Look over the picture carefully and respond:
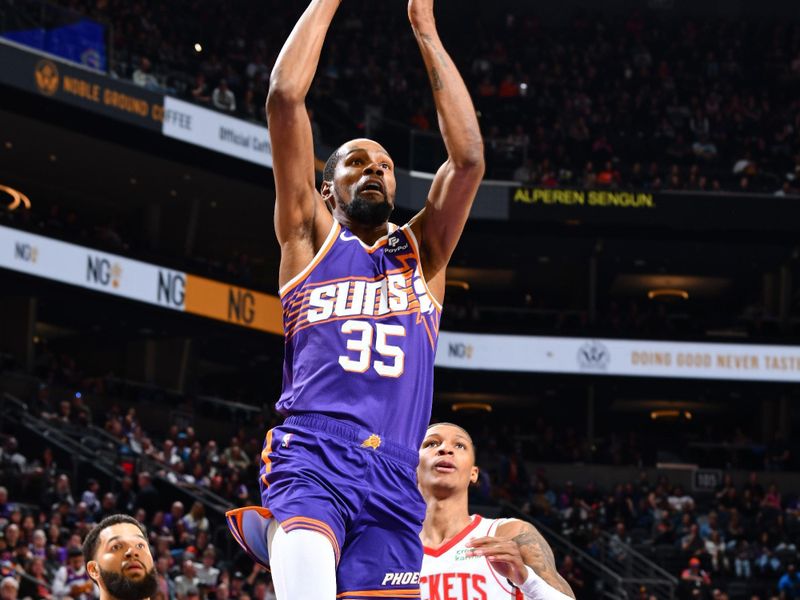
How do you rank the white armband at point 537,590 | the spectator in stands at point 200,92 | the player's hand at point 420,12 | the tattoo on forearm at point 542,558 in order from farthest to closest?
the spectator in stands at point 200,92, the tattoo on forearm at point 542,558, the white armband at point 537,590, the player's hand at point 420,12

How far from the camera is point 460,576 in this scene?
6.59 m

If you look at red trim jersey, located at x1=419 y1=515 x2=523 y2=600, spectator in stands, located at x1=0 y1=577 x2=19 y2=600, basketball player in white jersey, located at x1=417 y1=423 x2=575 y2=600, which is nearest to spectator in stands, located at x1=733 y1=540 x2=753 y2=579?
spectator in stands, located at x1=0 y1=577 x2=19 y2=600

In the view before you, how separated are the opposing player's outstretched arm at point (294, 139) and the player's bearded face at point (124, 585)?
1.92 meters

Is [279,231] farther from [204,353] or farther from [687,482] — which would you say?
[204,353]

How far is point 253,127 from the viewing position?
30.5 metres

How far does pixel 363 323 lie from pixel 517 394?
36297 millimetres

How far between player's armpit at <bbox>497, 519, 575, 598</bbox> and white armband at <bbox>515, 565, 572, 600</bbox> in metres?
0.09

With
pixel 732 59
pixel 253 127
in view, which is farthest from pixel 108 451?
pixel 732 59

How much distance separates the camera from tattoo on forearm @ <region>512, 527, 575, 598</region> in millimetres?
5949

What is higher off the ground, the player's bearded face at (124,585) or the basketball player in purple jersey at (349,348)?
the basketball player in purple jersey at (349,348)

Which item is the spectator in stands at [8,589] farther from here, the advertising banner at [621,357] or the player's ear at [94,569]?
the advertising banner at [621,357]

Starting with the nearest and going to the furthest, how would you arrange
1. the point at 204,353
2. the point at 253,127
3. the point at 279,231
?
the point at 279,231 < the point at 253,127 < the point at 204,353

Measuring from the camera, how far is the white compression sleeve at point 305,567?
435 centimetres

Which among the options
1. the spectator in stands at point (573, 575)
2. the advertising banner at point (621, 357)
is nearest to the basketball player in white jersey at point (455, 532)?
the spectator in stands at point (573, 575)
